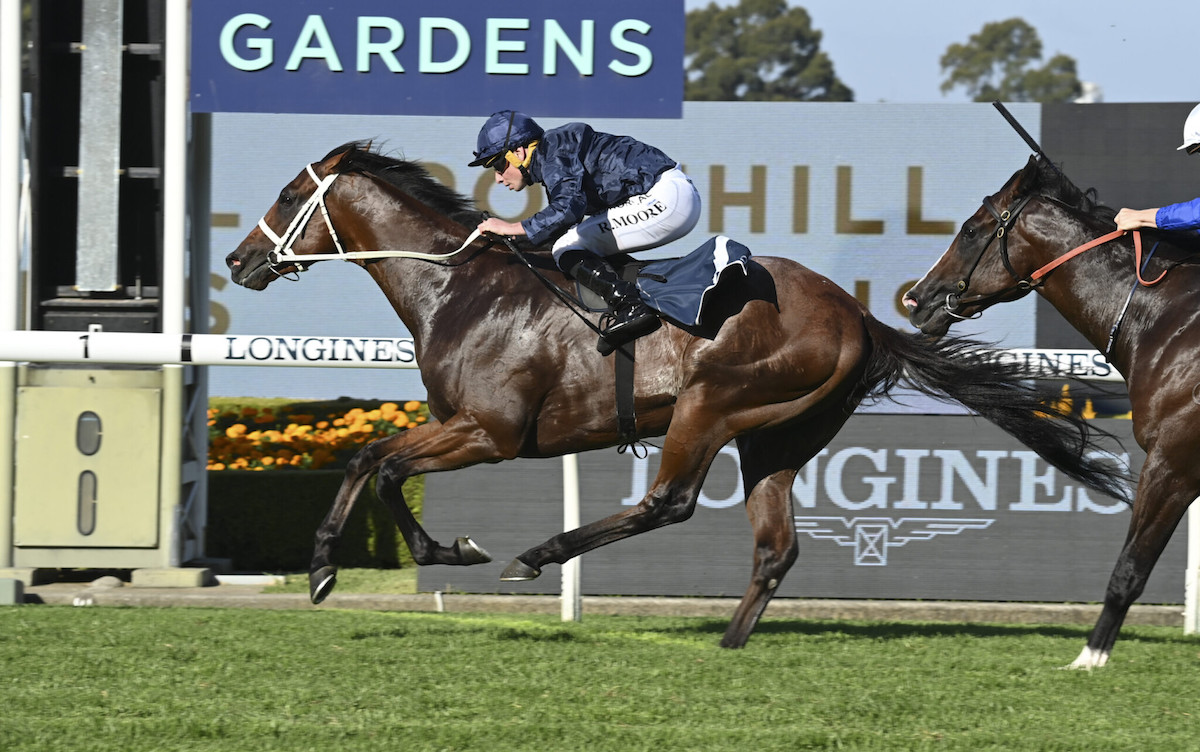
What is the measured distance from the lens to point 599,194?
4.92m

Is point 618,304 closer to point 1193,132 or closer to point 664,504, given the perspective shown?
point 664,504

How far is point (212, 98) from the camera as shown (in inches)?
278

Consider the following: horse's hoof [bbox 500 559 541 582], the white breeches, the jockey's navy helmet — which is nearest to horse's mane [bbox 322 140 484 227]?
the jockey's navy helmet

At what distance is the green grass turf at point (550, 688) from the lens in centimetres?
349

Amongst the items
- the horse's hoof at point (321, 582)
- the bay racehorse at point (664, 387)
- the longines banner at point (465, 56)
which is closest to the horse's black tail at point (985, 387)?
the bay racehorse at point (664, 387)

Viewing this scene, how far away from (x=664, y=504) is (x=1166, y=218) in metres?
1.88

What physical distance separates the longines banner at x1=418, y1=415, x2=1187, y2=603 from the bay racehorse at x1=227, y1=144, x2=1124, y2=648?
3.86 ft

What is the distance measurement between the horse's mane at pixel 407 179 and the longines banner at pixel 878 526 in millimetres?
1443

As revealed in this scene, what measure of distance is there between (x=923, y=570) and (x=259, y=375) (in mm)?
5836

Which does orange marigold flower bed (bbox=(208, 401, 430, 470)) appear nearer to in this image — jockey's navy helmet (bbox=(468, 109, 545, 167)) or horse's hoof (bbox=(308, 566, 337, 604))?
horse's hoof (bbox=(308, 566, 337, 604))

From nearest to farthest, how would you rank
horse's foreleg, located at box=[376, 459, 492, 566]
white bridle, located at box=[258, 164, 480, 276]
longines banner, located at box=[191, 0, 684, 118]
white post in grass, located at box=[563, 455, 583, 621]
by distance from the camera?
horse's foreleg, located at box=[376, 459, 492, 566] < white bridle, located at box=[258, 164, 480, 276] < white post in grass, located at box=[563, 455, 583, 621] < longines banner, located at box=[191, 0, 684, 118]

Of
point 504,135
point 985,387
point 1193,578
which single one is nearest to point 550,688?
point 504,135

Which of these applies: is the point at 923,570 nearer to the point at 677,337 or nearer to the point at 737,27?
the point at 677,337

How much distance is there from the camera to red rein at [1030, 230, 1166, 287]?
15.6ft
